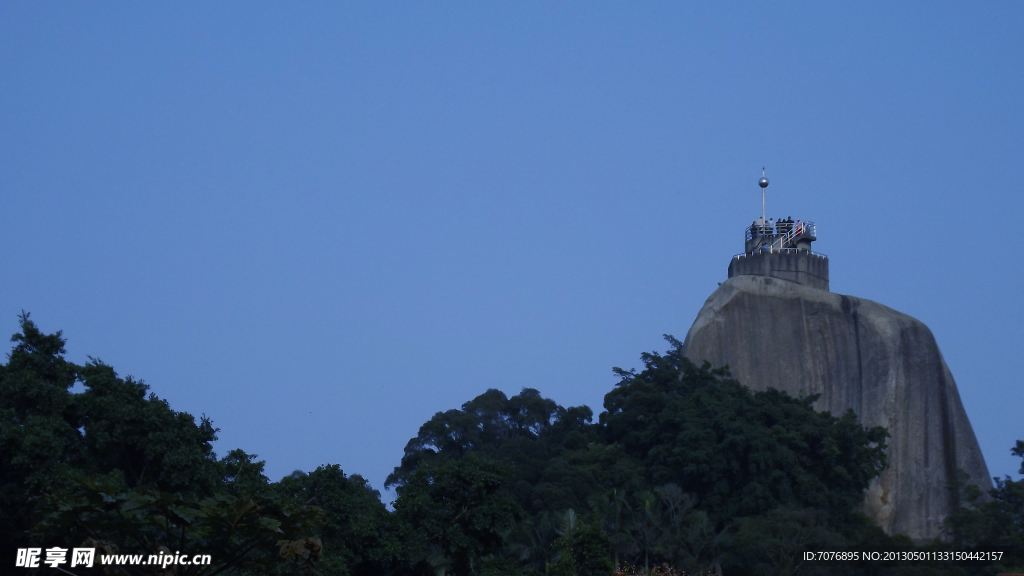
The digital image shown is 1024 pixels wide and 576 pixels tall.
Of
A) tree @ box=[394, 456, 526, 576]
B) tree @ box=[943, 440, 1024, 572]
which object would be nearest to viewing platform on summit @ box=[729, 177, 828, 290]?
tree @ box=[943, 440, 1024, 572]

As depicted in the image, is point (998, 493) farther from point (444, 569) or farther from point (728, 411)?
point (444, 569)

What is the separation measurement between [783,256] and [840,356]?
401 cm

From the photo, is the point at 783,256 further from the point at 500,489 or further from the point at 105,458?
the point at 105,458

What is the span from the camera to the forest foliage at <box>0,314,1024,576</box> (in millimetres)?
16594

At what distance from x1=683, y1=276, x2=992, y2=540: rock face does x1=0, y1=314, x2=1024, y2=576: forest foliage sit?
1.48 meters

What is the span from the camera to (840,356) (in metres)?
43.1

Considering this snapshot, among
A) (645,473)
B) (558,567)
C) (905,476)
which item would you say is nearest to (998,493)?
(905,476)

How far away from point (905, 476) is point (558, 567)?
812 inches

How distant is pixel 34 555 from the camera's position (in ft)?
51.3

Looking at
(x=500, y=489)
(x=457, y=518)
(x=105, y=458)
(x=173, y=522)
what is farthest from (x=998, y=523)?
(x=173, y=522)

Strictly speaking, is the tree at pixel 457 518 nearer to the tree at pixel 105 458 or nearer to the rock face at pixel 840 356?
the tree at pixel 105 458

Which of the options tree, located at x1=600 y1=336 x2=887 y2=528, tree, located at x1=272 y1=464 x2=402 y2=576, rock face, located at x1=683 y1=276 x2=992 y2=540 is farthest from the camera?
rock face, located at x1=683 y1=276 x2=992 y2=540

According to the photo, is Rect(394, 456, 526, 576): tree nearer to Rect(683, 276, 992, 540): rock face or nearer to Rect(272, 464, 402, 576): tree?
Rect(272, 464, 402, 576): tree

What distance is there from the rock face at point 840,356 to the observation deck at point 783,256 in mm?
791
